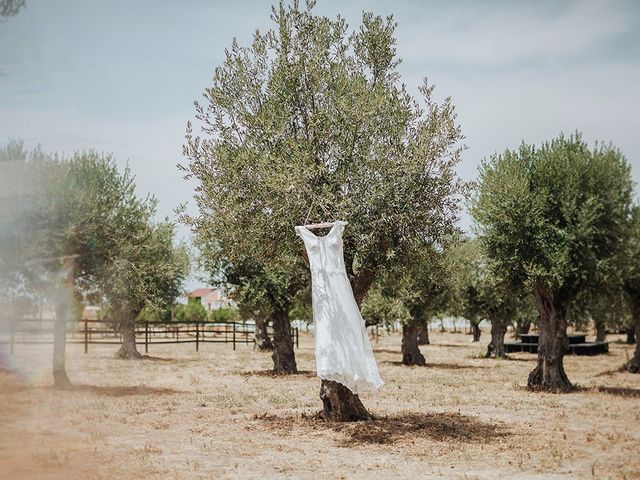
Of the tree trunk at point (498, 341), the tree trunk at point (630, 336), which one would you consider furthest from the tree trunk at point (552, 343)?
the tree trunk at point (630, 336)

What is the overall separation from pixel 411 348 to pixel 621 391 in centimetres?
1883

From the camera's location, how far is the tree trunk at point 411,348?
44281 millimetres

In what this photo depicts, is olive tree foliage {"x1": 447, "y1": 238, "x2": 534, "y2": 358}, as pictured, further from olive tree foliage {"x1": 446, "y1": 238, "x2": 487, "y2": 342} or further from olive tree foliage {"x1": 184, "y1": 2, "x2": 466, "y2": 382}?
olive tree foliage {"x1": 184, "y1": 2, "x2": 466, "y2": 382}

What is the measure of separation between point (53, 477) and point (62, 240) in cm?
1513

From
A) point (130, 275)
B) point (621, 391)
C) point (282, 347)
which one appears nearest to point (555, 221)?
point (621, 391)

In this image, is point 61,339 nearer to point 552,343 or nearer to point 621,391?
point 552,343

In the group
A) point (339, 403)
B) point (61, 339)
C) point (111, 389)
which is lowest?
point (111, 389)

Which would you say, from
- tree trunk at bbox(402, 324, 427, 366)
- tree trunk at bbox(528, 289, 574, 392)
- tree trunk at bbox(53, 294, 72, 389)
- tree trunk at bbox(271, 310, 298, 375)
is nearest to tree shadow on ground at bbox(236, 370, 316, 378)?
tree trunk at bbox(271, 310, 298, 375)

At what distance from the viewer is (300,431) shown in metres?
17.2

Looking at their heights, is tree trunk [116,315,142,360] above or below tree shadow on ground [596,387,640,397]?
above

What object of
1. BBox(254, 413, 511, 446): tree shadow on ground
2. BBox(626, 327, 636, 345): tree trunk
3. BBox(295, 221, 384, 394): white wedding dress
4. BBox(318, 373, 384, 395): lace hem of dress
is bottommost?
BBox(626, 327, 636, 345): tree trunk

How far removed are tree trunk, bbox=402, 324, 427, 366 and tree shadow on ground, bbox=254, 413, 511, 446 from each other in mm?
24519

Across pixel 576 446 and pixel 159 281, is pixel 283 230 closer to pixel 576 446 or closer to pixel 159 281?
pixel 576 446

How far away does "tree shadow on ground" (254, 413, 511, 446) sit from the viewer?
16000 millimetres
